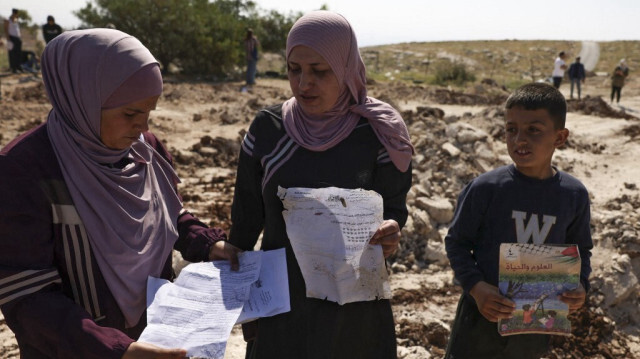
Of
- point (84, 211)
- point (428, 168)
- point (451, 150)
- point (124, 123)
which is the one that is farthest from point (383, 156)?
point (451, 150)

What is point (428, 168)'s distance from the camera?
19.6 feet

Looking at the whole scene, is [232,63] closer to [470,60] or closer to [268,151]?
[268,151]

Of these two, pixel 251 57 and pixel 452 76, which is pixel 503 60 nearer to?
pixel 452 76

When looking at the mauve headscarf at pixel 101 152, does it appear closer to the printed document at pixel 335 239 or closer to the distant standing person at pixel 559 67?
the printed document at pixel 335 239

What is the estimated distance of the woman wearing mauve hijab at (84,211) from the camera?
141 cm

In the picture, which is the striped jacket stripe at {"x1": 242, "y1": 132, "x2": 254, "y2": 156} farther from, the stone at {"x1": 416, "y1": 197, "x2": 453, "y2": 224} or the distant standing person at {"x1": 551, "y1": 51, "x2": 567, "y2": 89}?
the distant standing person at {"x1": 551, "y1": 51, "x2": 567, "y2": 89}

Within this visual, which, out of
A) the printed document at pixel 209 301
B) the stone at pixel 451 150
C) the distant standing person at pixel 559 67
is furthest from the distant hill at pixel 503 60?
Result: the printed document at pixel 209 301

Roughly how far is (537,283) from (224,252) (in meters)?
1.16

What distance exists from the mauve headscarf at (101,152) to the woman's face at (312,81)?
18.4 inches

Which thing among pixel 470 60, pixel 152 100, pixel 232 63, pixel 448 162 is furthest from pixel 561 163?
pixel 470 60

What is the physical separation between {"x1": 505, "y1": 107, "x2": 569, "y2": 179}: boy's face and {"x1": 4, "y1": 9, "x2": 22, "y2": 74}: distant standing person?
559 inches

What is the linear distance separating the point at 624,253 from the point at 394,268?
1.80m

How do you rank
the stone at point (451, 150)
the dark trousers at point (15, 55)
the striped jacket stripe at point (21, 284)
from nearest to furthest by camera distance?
the striped jacket stripe at point (21, 284) < the stone at point (451, 150) < the dark trousers at point (15, 55)

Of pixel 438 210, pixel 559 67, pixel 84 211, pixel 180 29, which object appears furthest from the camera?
pixel 180 29
